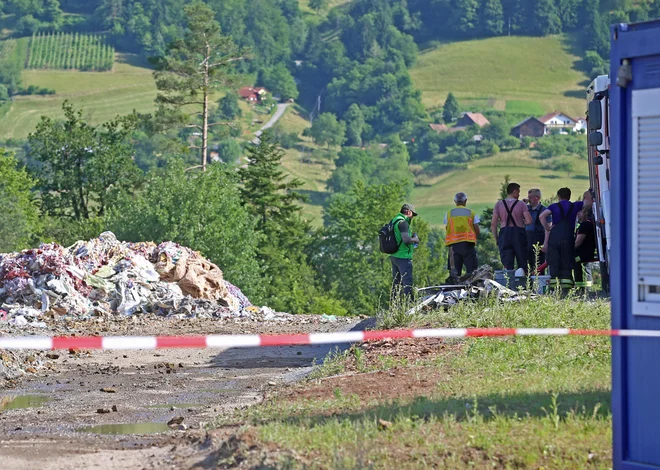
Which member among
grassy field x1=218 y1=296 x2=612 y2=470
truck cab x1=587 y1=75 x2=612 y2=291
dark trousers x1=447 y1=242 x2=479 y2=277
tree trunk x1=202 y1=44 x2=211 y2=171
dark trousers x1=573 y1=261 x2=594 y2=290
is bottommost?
grassy field x1=218 y1=296 x2=612 y2=470

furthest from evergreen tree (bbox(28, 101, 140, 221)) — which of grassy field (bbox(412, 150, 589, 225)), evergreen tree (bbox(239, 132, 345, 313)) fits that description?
grassy field (bbox(412, 150, 589, 225))

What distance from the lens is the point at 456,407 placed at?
9.32 metres

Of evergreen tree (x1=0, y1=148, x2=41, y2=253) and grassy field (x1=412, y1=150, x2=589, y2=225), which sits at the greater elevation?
grassy field (x1=412, y1=150, x2=589, y2=225)

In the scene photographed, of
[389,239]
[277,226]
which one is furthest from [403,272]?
[277,226]

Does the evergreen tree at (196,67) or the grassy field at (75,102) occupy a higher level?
the grassy field at (75,102)

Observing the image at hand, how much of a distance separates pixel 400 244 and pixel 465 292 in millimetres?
2161

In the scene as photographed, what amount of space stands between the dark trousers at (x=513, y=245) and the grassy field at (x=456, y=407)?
15.0 ft

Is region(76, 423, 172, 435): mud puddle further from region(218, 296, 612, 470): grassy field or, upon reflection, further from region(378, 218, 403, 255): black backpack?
region(378, 218, 403, 255): black backpack

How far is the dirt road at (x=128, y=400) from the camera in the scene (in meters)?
9.48

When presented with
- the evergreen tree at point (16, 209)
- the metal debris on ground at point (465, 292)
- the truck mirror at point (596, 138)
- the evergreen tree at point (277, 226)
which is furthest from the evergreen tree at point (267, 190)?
the truck mirror at point (596, 138)

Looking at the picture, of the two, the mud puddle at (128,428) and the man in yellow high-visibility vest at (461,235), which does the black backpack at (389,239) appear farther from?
the mud puddle at (128,428)

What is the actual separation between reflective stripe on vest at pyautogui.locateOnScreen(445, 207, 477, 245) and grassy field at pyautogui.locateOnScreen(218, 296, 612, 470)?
16.4ft

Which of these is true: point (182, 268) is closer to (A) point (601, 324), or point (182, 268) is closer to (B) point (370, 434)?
(A) point (601, 324)

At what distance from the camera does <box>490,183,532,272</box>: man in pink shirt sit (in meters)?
18.8
